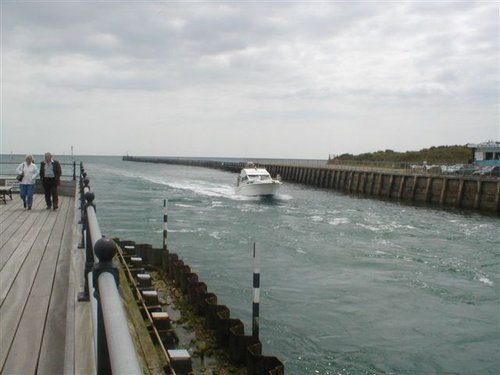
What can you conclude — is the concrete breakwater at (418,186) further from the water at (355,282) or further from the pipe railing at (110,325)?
the pipe railing at (110,325)

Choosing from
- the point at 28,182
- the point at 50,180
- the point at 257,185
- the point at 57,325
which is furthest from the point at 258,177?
the point at 57,325

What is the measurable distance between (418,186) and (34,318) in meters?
43.0

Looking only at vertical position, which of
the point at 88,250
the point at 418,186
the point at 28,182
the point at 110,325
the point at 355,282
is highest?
the point at 418,186

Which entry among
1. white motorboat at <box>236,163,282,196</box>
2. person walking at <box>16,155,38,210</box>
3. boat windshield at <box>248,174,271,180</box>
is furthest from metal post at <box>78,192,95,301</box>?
boat windshield at <box>248,174,271,180</box>

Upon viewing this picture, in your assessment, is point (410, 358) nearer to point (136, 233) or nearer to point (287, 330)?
point (287, 330)

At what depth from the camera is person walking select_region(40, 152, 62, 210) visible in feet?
42.4

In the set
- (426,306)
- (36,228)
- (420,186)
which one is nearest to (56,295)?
(36,228)

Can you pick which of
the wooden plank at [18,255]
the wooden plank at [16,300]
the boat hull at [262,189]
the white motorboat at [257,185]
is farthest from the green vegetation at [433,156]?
the wooden plank at [16,300]

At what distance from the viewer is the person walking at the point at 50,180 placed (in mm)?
12938

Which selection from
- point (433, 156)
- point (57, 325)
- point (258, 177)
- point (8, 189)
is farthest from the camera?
point (433, 156)

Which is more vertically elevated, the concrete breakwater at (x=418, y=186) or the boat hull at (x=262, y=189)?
the concrete breakwater at (x=418, y=186)

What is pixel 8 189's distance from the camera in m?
14.9

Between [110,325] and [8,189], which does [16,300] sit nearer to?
[110,325]

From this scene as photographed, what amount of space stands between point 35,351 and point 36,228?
6372 millimetres
